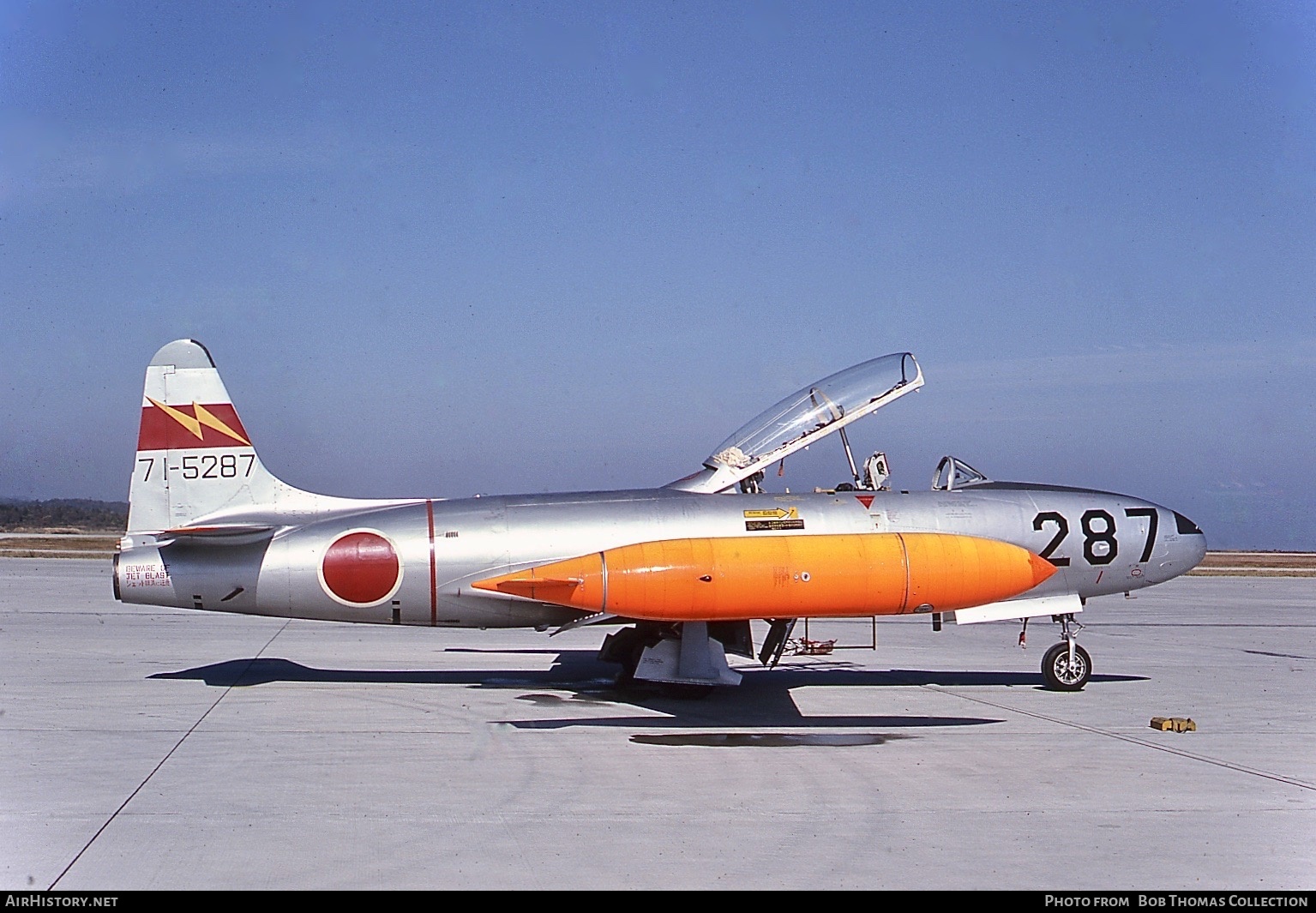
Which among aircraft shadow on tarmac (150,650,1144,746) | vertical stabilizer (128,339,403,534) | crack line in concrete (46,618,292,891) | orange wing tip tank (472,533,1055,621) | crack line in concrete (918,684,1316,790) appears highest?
vertical stabilizer (128,339,403,534)

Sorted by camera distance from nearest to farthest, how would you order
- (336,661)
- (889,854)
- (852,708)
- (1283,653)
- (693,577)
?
(889,854) → (693,577) → (852,708) → (336,661) → (1283,653)

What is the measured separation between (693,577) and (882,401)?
13.1 feet

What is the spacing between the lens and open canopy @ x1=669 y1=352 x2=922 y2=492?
45.7 ft

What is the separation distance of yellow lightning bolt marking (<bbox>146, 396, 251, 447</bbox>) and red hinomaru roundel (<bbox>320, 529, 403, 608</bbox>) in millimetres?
1971

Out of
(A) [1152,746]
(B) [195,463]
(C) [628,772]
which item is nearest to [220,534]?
(B) [195,463]

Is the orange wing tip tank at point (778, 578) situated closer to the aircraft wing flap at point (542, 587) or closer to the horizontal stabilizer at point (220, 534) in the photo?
the aircraft wing flap at point (542, 587)

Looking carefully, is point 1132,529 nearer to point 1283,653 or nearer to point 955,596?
point 955,596

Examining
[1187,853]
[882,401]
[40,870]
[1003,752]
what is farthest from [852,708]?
[40,870]

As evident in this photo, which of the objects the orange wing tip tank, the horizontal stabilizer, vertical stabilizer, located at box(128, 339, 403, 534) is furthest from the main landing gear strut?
the horizontal stabilizer

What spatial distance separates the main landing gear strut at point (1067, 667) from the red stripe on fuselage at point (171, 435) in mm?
9992

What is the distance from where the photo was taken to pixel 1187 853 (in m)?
7.11

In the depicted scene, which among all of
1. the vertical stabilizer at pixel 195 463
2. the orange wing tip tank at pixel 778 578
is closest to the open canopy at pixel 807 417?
the orange wing tip tank at pixel 778 578

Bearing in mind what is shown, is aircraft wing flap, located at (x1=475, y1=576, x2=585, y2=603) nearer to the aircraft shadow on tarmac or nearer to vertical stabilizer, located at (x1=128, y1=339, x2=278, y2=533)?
the aircraft shadow on tarmac

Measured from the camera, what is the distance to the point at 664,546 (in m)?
11.8
